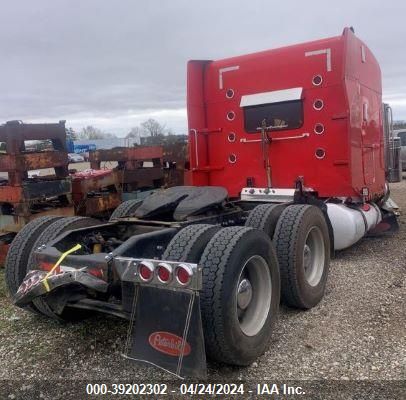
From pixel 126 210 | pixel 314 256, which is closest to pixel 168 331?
pixel 314 256

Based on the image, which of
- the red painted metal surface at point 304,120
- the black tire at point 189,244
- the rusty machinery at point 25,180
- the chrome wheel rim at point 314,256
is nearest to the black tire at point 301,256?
the chrome wheel rim at point 314,256

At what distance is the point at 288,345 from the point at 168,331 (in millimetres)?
1156

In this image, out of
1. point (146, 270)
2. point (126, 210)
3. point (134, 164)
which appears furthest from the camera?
point (134, 164)

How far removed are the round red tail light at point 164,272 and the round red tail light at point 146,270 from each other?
5cm

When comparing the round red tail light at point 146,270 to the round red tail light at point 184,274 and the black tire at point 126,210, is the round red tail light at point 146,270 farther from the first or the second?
the black tire at point 126,210

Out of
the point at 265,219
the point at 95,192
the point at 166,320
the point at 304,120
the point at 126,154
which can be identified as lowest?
the point at 166,320

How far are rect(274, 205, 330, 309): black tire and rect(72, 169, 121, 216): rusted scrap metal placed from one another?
3730mm

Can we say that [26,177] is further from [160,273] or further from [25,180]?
[160,273]

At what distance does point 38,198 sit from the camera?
6.45m

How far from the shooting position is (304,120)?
631 cm

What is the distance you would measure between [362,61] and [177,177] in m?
4.40

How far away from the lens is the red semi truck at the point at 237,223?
316 centimetres

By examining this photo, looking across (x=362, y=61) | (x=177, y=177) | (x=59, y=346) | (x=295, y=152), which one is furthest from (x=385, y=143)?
(x=59, y=346)

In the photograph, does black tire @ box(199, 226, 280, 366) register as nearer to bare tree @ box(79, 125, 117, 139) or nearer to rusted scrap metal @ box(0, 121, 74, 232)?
rusted scrap metal @ box(0, 121, 74, 232)
